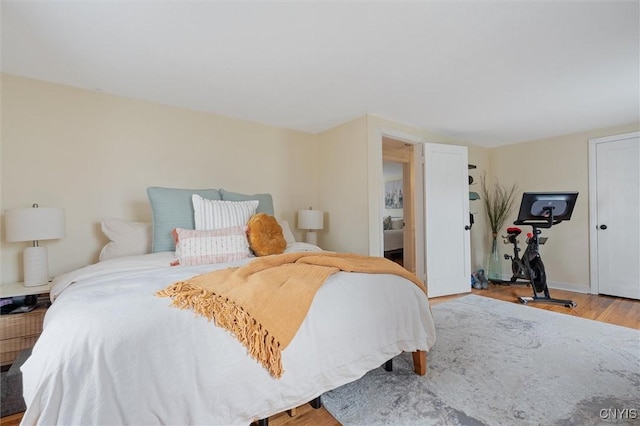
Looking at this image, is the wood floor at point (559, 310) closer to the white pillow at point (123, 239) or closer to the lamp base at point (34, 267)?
the lamp base at point (34, 267)

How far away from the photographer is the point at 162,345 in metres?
1.00

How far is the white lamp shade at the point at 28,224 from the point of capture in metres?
1.93

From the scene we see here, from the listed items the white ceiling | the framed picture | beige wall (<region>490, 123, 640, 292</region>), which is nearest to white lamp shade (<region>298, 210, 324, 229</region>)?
the white ceiling

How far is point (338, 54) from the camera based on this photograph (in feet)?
6.57

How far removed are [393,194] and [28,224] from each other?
6.66 meters

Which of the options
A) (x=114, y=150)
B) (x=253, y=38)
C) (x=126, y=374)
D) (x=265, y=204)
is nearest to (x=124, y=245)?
(x=114, y=150)

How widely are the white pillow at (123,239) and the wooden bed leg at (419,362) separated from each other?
212cm

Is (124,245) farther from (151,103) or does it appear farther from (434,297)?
(434,297)

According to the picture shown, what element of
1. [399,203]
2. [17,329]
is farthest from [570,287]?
[17,329]

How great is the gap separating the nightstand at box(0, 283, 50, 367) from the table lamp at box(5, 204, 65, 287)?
13cm

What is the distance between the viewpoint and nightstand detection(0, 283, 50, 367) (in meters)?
1.78

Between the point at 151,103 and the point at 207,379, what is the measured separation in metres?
2.67

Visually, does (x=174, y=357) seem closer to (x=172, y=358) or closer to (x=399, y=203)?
(x=172, y=358)

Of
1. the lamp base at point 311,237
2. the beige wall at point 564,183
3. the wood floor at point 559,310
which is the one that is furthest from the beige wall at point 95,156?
the beige wall at point 564,183
